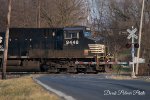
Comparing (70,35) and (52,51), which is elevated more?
(70,35)

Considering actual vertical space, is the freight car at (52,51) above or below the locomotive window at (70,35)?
below

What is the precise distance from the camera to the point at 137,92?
48.2 ft

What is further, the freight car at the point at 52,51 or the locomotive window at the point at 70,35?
the locomotive window at the point at 70,35

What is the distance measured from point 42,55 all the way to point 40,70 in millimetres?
1267

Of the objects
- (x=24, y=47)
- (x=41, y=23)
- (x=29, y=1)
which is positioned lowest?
(x=24, y=47)

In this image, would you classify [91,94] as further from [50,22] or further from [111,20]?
[111,20]

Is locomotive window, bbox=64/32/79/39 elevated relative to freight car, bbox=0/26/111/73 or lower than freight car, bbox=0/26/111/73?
elevated

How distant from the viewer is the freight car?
112 ft

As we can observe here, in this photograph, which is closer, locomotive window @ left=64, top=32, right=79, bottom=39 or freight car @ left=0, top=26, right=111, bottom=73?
freight car @ left=0, top=26, right=111, bottom=73

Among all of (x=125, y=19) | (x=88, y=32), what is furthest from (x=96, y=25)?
(x=88, y=32)

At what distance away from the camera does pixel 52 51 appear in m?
34.8

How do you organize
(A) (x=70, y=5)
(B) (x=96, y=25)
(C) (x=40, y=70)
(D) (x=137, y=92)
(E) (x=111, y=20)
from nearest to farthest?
(D) (x=137, y=92) < (C) (x=40, y=70) < (A) (x=70, y=5) < (E) (x=111, y=20) < (B) (x=96, y=25)

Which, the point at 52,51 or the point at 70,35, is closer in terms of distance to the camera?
the point at 52,51

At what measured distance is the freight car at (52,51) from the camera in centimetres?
3412
